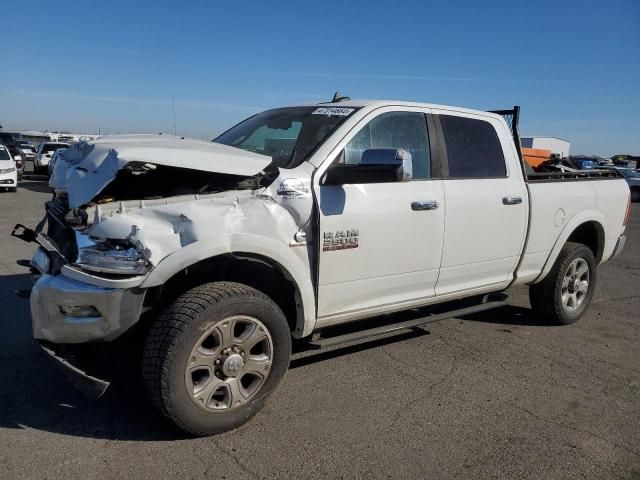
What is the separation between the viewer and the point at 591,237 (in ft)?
19.1

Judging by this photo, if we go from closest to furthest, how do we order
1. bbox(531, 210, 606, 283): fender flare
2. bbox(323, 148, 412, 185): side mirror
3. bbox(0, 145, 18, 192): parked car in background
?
bbox(323, 148, 412, 185): side mirror < bbox(531, 210, 606, 283): fender flare < bbox(0, 145, 18, 192): parked car in background

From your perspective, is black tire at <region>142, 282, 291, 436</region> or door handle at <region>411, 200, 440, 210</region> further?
door handle at <region>411, 200, 440, 210</region>

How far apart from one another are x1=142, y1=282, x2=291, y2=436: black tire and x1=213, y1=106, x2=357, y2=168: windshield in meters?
0.98

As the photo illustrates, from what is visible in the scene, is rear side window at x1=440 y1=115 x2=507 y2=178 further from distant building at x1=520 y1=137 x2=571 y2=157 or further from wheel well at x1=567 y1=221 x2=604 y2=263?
distant building at x1=520 y1=137 x2=571 y2=157

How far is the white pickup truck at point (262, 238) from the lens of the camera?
291 cm

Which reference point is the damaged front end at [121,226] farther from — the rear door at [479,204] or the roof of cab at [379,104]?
the rear door at [479,204]

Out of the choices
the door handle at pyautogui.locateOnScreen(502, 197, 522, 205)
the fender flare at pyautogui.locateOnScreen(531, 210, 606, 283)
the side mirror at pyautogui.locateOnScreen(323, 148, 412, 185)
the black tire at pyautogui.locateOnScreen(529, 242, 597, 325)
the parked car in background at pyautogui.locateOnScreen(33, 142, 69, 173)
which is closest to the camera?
the side mirror at pyautogui.locateOnScreen(323, 148, 412, 185)

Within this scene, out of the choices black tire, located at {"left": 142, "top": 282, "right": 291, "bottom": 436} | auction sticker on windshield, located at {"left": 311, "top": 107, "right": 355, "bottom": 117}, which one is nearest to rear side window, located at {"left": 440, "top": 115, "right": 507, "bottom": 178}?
auction sticker on windshield, located at {"left": 311, "top": 107, "right": 355, "bottom": 117}

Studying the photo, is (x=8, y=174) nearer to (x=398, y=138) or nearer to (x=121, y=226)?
(x=398, y=138)

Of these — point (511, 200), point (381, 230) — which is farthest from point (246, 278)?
point (511, 200)

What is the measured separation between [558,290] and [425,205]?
217cm

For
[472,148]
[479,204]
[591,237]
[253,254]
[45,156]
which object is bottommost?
[591,237]

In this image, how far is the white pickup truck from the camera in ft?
9.55

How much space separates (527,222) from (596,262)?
5.00 feet
